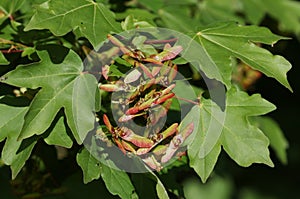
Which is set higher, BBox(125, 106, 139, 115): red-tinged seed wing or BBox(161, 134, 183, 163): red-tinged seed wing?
BBox(125, 106, 139, 115): red-tinged seed wing

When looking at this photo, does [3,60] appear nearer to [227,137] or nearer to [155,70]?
[155,70]

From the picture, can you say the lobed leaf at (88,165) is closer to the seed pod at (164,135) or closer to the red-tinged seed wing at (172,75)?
the seed pod at (164,135)

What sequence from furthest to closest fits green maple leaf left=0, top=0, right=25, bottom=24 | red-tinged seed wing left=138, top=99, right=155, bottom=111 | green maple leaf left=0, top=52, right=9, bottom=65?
green maple leaf left=0, top=0, right=25, bottom=24 < green maple leaf left=0, top=52, right=9, bottom=65 < red-tinged seed wing left=138, top=99, right=155, bottom=111

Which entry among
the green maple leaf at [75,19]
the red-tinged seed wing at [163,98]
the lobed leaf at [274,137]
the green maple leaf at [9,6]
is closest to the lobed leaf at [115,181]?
the red-tinged seed wing at [163,98]

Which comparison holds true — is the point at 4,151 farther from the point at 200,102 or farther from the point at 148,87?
the point at 200,102

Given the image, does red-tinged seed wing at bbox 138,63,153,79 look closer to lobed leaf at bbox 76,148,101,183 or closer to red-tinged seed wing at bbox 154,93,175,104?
→ red-tinged seed wing at bbox 154,93,175,104

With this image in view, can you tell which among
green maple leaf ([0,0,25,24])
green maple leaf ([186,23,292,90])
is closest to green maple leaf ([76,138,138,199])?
green maple leaf ([186,23,292,90])
